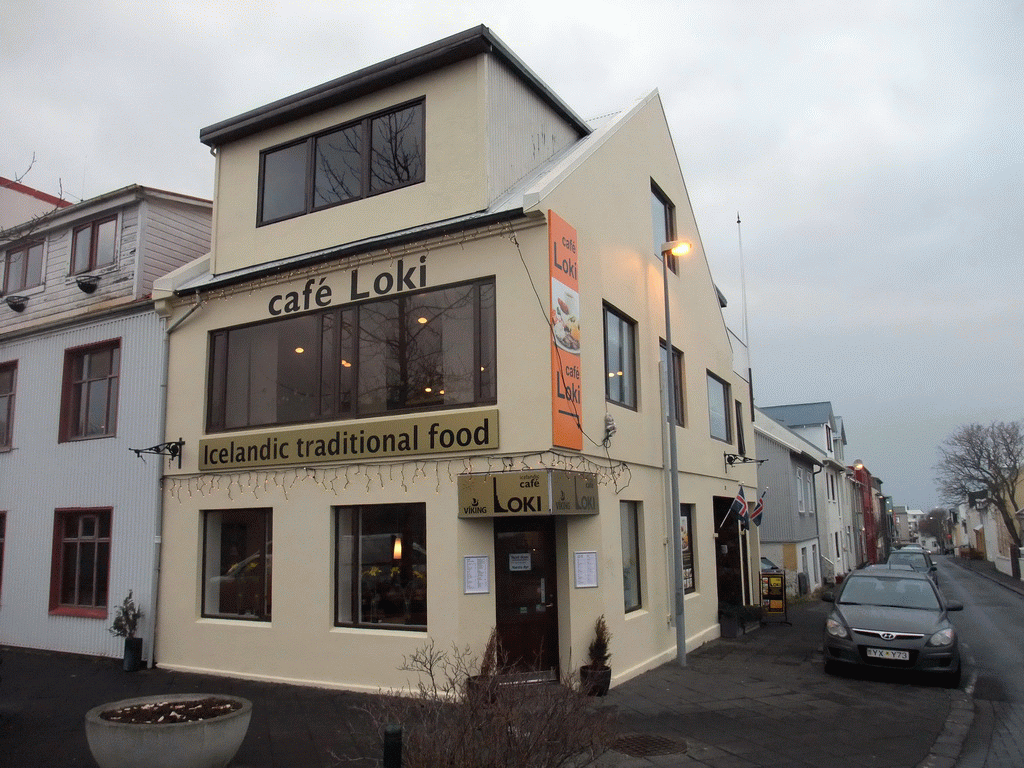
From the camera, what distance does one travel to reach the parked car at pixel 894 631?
1162 centimetres

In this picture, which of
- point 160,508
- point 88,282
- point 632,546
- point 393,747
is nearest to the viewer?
point 393,747

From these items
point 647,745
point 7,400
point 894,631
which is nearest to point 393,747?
point 647,745

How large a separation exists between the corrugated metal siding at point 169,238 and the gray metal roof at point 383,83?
2231mm

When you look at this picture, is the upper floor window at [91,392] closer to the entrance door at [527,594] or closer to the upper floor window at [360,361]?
the upper floor window at [360,361]

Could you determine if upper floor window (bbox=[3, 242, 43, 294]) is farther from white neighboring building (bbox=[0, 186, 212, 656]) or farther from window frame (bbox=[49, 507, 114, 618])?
window frame (bbox=[49, 507, 114, 618])

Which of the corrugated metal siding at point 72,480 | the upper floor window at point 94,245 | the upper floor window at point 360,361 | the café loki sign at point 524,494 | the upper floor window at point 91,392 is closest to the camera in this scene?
the café loki sign at point 524,494

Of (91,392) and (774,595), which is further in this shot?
(774,595)

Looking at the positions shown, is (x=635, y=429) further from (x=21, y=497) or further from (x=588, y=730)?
(x=21, y=497)

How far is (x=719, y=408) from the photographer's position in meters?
18.4

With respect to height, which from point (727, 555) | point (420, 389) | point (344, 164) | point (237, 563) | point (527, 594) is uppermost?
point (344, 164)

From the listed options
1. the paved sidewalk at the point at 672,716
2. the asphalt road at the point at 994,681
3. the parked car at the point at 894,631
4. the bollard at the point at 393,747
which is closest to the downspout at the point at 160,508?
the paved sidewalk at the point at 672,716

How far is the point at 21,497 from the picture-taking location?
15.6 meters

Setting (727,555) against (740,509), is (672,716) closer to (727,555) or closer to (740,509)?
(740,509)

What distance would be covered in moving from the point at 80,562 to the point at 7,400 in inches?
179
